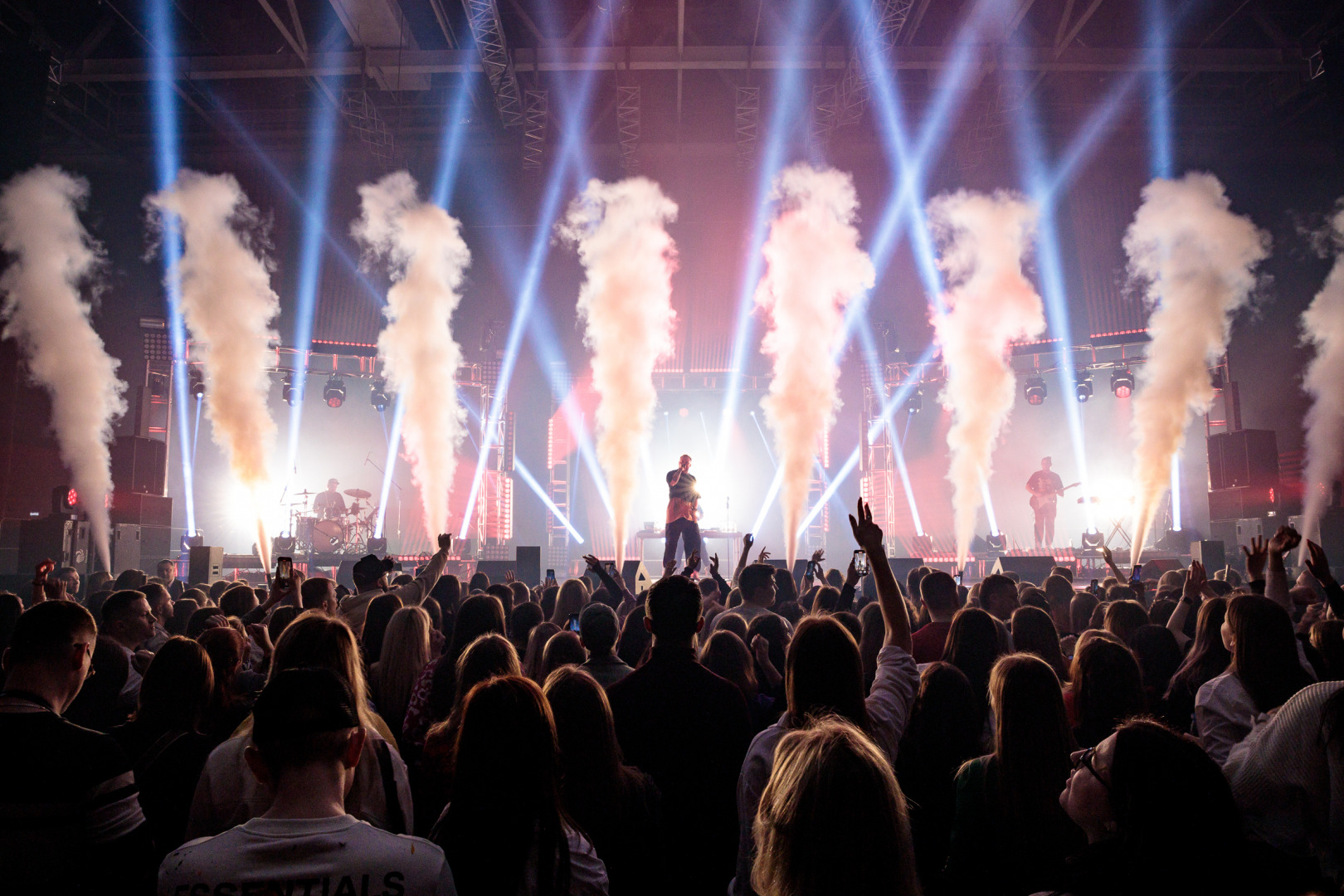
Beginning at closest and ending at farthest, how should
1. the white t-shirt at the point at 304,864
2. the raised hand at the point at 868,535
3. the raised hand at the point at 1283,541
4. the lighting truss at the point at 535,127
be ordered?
the white t-shirt at the point at 304,864
the raised hand at the point at 868,535
the raised hand at the point at 1283,541
the lighting truss at the point at 535,127

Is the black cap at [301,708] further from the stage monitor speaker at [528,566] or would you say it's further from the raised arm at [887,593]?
the stage monitor speaker at [528,566]

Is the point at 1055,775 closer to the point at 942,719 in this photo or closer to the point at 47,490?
the point at 942,719

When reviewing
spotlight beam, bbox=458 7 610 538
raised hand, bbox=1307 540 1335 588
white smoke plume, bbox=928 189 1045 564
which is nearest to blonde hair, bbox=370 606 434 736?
raised hand, bbox=1307 540 1335 588

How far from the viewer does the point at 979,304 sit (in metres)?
19.8

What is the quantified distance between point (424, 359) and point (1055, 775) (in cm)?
1975

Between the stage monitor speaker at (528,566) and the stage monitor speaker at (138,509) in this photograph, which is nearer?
the stage monitor speaker at (528,566)

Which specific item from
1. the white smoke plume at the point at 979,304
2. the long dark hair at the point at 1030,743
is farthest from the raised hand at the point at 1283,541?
the white smoke plume at the point at 979,304

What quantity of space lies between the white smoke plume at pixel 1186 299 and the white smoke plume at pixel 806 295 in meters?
6.54

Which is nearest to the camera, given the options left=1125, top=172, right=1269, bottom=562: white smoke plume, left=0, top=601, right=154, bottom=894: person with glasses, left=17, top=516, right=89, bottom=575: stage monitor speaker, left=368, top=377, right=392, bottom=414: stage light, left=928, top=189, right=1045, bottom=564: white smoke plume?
left=0, top=601, right=154, bottom=894: person with glasses

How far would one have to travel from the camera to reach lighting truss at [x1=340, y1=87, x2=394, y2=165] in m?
16.6

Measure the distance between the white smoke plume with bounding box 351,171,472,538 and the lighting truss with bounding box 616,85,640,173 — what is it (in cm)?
495

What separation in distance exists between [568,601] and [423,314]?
15.5 metres

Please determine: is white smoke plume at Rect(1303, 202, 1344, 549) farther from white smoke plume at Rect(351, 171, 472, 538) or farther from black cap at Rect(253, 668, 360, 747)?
white smoke plume at Rect(351, 171, 472, 538)

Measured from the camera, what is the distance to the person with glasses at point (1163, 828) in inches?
54.9
